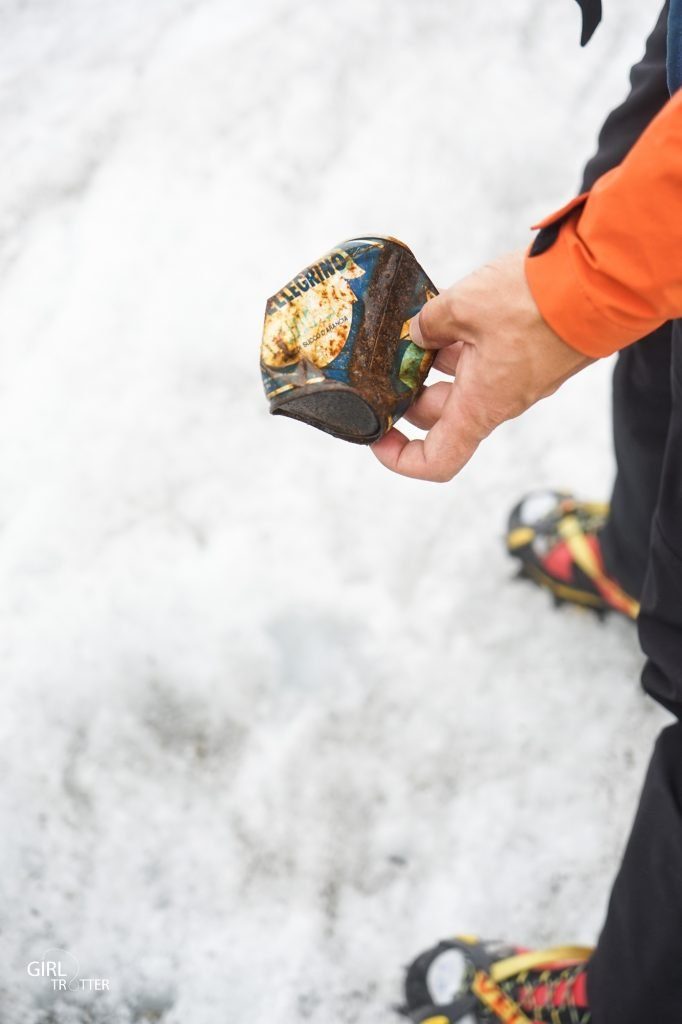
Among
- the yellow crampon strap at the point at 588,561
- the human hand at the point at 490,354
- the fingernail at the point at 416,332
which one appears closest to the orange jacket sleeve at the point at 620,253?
the human hand at the point at 490,354

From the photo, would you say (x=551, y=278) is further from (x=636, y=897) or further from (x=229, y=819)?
(x=229, y=819)

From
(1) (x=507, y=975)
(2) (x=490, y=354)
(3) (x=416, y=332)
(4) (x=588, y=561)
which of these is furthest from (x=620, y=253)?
(1) (x=507, y=975)

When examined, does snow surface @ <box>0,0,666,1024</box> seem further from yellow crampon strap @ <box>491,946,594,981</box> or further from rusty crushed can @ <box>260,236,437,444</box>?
rusty crushed can @ <box>260,236,437,444</box>

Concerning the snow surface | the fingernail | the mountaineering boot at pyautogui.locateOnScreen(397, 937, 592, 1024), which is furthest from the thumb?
the mountaineering boot at pyautogui.locateOnScreen(397, 937, 592, 1024)

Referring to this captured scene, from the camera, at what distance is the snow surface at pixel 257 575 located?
A: 125cm

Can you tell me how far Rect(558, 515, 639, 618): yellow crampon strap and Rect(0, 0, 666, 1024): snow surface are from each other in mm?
88

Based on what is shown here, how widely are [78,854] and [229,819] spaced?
23 centimetres

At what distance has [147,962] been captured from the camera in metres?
1.20

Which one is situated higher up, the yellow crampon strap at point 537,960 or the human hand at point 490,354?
the human hand at point 490,354

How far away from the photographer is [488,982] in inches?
45.5

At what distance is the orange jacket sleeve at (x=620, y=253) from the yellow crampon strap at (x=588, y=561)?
31.2 inches

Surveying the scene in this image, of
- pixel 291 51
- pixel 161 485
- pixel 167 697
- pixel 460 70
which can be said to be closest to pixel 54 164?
pixel 291 51

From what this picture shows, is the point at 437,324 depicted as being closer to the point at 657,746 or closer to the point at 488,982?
the point at 657,746

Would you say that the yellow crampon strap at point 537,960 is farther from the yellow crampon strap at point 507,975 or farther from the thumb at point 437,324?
the thumb at point 437,324
